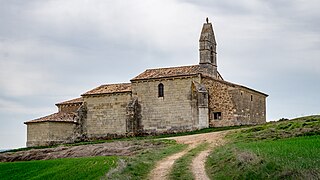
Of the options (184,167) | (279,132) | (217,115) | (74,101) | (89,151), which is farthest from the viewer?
(74,101)

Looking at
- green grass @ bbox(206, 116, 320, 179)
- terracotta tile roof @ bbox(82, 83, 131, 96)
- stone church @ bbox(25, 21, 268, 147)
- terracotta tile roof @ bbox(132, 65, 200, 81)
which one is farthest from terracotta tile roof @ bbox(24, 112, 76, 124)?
green grass @ bbox(206, 116, 320, 179)

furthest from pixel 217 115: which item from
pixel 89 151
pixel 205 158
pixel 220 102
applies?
pixel 205 158

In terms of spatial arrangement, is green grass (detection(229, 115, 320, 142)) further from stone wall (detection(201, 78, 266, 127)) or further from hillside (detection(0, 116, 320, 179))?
stone wall (detection(201, 78, 266, 127))

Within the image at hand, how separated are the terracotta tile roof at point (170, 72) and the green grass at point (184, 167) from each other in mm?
19904

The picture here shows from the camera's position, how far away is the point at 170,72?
50.1 metres

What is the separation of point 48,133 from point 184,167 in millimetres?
30623

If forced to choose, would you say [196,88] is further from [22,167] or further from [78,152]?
[22,167]

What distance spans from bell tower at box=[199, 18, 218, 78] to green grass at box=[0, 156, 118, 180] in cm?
2555

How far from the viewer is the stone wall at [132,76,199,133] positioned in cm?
4778

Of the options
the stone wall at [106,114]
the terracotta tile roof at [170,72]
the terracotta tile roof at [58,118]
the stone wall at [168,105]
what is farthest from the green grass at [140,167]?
the terracotta tile roof at [58,118]

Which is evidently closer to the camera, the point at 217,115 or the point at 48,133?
the point at 217,115

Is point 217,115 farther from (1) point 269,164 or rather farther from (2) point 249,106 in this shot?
(1) point 269,164

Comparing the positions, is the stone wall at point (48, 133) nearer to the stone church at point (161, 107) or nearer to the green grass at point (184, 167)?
the stone church at point (161, 107)

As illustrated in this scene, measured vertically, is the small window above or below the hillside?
above
